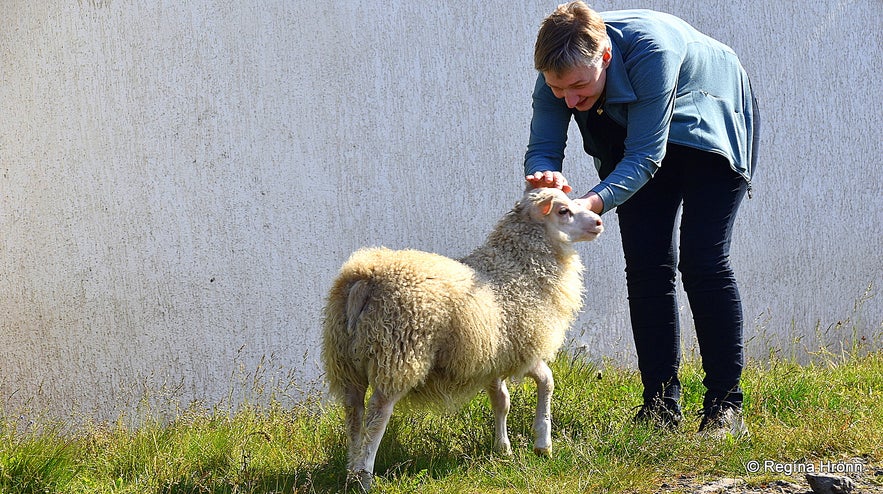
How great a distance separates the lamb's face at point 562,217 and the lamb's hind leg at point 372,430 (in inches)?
38.6

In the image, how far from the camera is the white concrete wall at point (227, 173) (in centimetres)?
452

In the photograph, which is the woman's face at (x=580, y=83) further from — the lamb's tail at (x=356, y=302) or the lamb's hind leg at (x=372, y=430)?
the lamb's hind leg at (x=372, y=430)

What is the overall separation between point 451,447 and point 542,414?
43cm

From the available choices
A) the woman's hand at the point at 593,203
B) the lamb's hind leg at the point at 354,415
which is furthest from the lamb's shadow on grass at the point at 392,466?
the woman's hand at the point at 593,203

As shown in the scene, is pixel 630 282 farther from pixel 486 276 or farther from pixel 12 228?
pixel 12 228

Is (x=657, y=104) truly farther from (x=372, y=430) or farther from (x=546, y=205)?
(x=372, y=430)

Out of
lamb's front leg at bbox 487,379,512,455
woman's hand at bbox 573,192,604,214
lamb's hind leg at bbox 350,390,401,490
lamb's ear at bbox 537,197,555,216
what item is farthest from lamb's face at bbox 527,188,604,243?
lamb's hind leg at bbox 350,390,401,490

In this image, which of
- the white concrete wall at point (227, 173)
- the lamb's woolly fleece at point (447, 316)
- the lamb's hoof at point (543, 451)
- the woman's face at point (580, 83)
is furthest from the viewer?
the white concrete wall at point (227, 173)

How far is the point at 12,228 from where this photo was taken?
449cm

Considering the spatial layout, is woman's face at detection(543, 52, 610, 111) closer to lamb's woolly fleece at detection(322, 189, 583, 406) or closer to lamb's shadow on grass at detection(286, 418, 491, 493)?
lamb's woolly fleece at detection(322, 189, 583, 406)

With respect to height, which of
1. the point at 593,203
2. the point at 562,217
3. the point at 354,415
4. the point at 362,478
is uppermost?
the point at 593,203

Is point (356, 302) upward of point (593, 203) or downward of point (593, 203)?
downward

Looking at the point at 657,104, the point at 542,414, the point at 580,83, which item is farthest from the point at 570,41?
the point at 542,414

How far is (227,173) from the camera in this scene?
473cm
